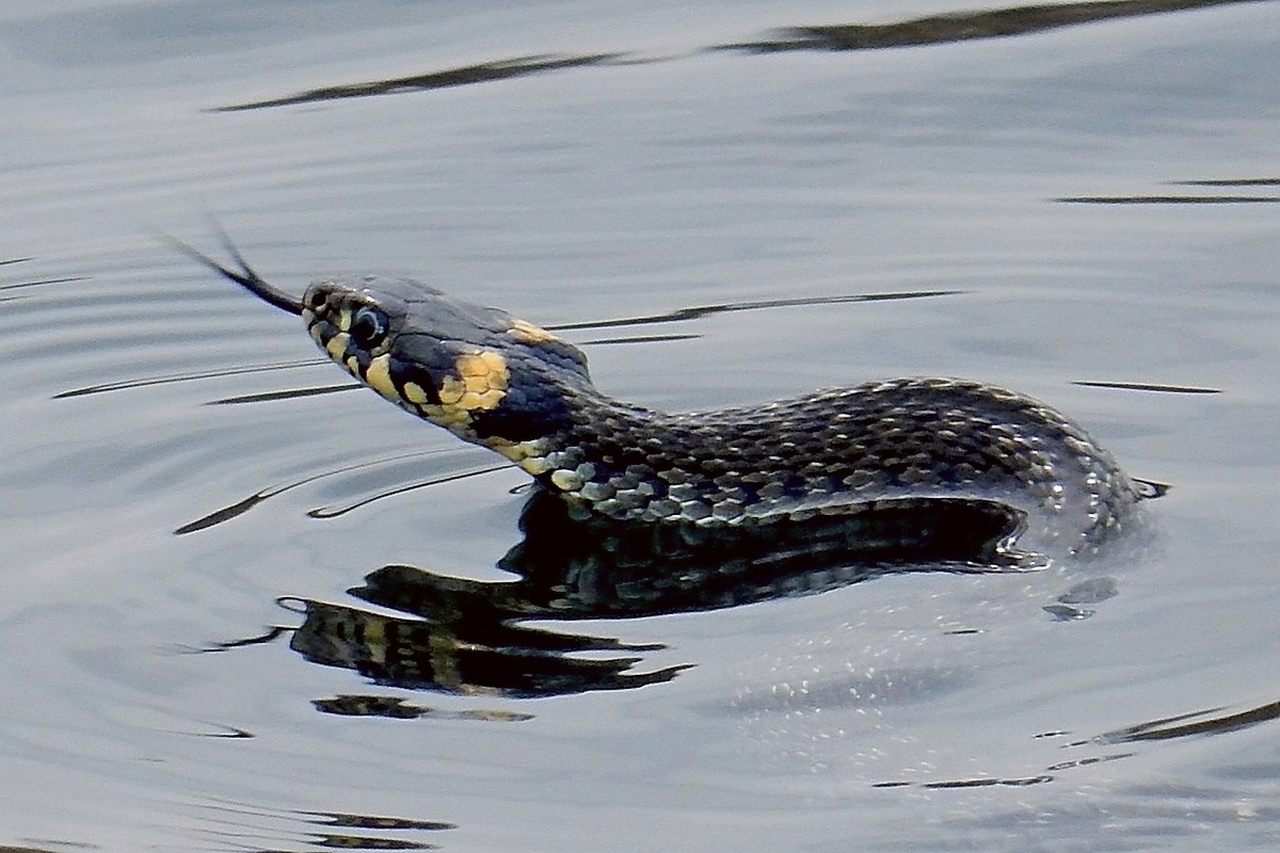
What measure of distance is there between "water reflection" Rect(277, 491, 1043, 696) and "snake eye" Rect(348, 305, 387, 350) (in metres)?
0.77

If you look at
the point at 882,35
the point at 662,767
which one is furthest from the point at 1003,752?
the point at 882,35

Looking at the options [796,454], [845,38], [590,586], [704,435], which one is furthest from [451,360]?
[845,38]

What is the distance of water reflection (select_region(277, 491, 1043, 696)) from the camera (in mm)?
7812

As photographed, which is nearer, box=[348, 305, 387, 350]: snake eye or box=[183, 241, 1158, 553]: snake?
box=[183, 241, 1158, 553]: snake

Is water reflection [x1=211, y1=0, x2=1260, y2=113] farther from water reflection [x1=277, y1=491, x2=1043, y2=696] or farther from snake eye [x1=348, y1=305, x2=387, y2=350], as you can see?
water reflection [x1=277, y1=491, x2=1043, y2=696]

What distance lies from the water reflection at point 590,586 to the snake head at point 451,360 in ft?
1.09

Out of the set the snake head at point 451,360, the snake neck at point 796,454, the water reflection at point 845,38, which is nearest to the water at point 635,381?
the water reflection at point 845,38

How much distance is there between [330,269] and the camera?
1155cm

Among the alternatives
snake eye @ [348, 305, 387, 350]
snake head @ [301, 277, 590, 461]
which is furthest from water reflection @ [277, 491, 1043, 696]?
snake eye @ [348, 305, 387, 350]

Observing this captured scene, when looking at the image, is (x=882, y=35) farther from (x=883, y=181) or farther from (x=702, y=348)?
(x=702, y=348)

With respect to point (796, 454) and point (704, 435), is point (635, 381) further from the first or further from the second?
point (796, 454)

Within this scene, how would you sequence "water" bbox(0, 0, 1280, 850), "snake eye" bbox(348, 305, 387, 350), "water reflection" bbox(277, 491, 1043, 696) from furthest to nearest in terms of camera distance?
"snake eye" bbox(348, 305, 387, 350) → "water reflection" bbox(277, 491, 1043, 696) → "water" bbox(0, 0, 1280, 850)

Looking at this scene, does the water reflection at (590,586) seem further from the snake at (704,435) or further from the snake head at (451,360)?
the snake head at (451,360)

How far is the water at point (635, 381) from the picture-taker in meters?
7.01
